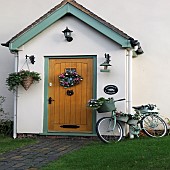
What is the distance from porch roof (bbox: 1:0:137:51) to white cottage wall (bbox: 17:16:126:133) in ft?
0.80

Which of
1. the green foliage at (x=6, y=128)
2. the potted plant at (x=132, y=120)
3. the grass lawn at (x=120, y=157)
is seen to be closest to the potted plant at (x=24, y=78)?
the green foliage at (x=6, y=128)

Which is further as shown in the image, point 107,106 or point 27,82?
point 27,82

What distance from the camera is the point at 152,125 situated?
10.9 metres

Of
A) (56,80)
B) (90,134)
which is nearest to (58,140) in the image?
(90,134)

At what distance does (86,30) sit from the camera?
10898mm

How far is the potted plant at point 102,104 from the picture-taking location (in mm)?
10117

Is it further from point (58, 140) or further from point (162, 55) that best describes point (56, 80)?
point (162, 55)

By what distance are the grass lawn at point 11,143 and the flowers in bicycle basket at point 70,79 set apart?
1833mm

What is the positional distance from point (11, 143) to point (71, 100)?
2.10 metres

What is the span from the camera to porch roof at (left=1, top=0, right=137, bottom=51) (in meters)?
10.5

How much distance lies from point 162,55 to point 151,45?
0.47 meters

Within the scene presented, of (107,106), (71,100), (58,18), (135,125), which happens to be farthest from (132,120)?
(58,18)

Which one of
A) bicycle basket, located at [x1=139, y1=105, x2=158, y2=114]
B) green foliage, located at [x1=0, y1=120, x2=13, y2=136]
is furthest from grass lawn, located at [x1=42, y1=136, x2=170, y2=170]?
green foliage, located at [x1=0, y1=120, x2=13, y2=136]

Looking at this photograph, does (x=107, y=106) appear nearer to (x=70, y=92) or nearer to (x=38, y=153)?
(x=70, y=92)
